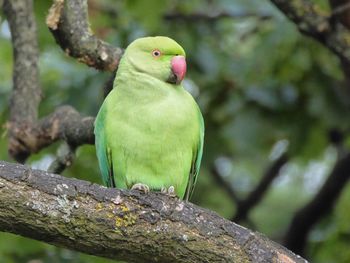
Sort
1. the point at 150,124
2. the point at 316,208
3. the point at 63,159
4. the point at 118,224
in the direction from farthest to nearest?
the point at 316,208
the point at 63,159
the point at 150,124
the point at 118,224

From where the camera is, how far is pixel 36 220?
3.50 meters

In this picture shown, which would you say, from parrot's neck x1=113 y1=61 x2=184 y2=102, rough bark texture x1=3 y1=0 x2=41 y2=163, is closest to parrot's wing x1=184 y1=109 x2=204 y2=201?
parrot's neck x1=113 y1=61 x2=184 y2=102

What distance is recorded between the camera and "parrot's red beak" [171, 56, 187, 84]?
4635mm

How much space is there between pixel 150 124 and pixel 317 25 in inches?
54.5

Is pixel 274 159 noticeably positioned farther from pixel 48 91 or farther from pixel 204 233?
pixel 204 233

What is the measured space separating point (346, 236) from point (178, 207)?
258cm

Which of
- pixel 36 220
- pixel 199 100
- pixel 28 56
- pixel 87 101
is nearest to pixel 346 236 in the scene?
pixel 199 100

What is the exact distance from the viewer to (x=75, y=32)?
4750 mm

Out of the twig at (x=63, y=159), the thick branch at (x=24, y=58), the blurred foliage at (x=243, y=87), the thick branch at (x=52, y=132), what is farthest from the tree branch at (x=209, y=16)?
the twig at (x=63, y=159)

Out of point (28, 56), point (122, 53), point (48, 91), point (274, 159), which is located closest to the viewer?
point (122, 53)

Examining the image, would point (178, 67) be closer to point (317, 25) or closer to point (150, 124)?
point (150, 124)

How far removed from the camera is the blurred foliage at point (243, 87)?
20.7 ft

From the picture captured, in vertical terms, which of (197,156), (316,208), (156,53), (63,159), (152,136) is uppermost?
(156,53)

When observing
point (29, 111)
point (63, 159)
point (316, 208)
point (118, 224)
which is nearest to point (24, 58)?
point (29, 111)
